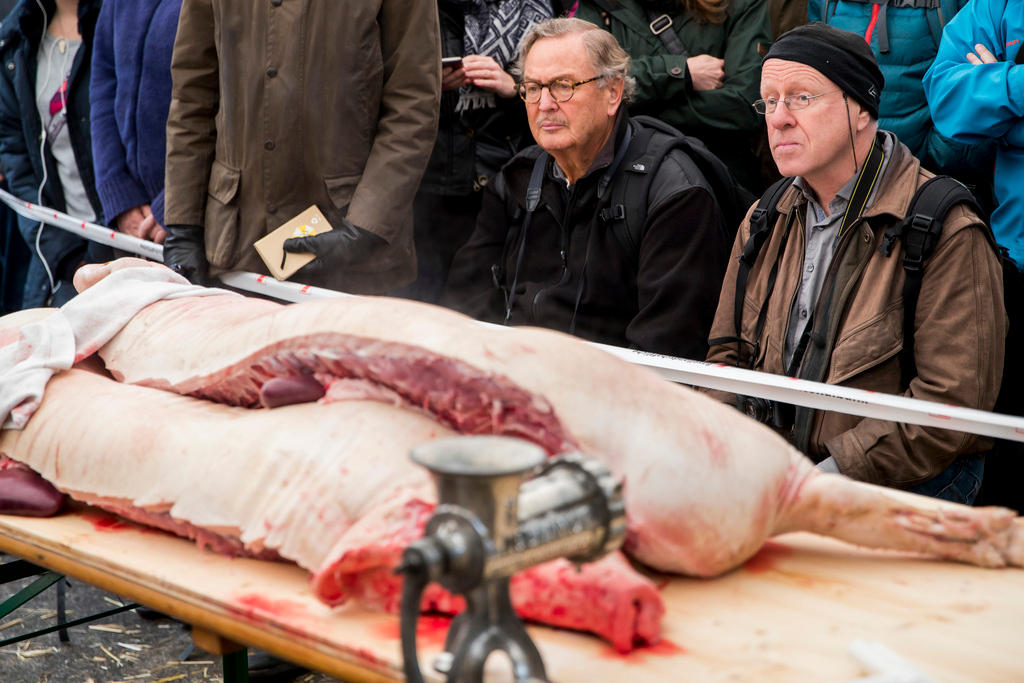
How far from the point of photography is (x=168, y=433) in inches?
81.9

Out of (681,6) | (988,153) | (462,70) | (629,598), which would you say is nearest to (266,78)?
(462,70)

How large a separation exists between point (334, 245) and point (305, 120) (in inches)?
19.1

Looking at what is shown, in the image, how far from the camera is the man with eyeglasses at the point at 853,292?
2729mm

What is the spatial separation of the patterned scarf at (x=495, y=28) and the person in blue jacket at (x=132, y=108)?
1264mm

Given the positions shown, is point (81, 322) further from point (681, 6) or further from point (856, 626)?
point (681, 6)

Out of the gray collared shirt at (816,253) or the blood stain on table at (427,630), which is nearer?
the blood stain on table at (427,630)

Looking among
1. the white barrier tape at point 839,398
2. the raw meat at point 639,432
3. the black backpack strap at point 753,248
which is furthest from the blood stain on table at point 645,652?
the black backpack strap at point 753,248

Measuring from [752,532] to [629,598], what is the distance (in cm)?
36

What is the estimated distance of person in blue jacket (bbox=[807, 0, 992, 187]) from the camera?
3719 millimetres

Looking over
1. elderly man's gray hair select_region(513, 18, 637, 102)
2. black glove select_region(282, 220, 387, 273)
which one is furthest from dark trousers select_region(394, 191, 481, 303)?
elderly man's gray hair select_region(513, 18, 637, 102)

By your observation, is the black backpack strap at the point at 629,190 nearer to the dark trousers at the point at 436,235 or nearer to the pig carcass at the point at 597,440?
the dark trousers at the point at 436,235

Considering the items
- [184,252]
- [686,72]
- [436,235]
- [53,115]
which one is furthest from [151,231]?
[686,72]

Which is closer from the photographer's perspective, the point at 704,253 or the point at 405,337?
the point at 405,337

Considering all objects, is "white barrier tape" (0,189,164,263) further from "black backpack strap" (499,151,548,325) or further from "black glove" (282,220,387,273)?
"black backpack strap" (499,151,548,325)
